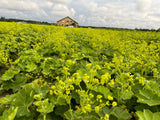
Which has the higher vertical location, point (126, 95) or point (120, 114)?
point (126, 95)

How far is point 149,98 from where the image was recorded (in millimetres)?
1603

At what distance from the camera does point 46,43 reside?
452 cm

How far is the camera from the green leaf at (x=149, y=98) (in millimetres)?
1518

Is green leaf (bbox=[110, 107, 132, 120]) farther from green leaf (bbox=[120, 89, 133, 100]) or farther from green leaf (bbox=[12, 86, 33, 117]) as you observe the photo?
green leaf (bbox=[12, 86, 33, 117])

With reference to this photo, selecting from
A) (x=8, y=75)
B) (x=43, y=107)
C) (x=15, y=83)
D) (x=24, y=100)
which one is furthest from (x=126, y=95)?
(x=8, y=75)

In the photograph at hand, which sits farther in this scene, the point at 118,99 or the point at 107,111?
the point at 118,99

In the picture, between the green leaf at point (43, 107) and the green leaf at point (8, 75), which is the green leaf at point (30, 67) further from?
the green leaf at point (43, 107)

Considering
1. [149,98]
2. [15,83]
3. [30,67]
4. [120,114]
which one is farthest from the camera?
[30,67]

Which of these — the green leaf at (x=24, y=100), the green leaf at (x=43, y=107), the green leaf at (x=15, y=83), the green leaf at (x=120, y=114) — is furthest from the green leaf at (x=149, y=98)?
the green leaf at (x=15, y=83)

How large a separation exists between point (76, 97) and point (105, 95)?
1.35 ft

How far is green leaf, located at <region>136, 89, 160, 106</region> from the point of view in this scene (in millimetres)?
1518

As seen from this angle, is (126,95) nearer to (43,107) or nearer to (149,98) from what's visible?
(149,98)

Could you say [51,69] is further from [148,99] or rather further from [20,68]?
[148,99]

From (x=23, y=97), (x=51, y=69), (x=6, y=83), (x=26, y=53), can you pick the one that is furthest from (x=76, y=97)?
(x=26, y=53)
